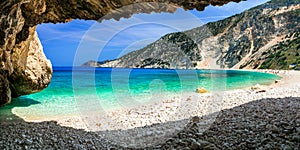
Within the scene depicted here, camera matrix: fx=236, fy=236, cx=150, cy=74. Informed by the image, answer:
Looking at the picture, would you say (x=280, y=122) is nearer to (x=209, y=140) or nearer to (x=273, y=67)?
(x=209, y=140)

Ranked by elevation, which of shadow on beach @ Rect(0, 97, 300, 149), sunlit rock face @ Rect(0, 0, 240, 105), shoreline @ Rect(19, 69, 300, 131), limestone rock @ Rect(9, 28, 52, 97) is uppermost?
sunlit rock face @ Rect(0, 0, 240, 105)

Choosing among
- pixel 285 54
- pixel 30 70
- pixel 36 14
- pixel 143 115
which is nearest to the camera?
pixel 36 14

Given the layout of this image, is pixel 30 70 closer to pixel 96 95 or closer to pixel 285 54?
pixel 96 95

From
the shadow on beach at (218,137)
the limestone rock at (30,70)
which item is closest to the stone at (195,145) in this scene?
the shadow on beach at (218,137)

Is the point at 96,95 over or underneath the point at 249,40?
underneath

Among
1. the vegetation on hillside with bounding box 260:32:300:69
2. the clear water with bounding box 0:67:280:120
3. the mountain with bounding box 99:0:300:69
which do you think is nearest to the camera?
the clear water with bounding box 0:67:280:120

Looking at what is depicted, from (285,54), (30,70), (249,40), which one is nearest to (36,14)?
(30,70)

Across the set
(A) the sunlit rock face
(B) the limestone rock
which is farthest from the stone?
(B) the limestone rock

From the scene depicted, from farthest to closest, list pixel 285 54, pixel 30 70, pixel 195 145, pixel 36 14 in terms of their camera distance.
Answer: pixel 285 54 < pixel 30 70 < pixel 36 14 < pixel 195 145

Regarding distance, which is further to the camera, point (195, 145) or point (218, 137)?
point (218, 137)

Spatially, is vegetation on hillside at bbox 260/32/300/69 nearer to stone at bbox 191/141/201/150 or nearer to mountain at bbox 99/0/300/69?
mountain at bbox 99/0/300/69

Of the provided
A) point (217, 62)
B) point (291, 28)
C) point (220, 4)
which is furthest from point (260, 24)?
point (220, 4)
